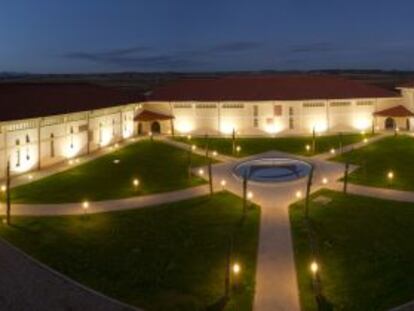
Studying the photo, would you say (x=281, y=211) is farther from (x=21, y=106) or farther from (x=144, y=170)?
(x=21, y=106)

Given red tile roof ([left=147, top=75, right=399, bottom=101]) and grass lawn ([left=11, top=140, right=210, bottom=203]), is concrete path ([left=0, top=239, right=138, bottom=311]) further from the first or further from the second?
red tile roof ([left=147, top=75, right=399, bottom=101])

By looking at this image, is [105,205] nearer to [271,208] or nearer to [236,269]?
[271,208]

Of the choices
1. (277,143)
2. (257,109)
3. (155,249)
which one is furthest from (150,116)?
(155,249)

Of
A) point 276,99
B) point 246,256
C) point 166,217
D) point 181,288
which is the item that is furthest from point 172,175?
point 276,99

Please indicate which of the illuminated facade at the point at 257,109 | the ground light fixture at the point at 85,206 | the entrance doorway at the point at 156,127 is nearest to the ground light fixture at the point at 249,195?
the ground light fixture at the point at 85,206

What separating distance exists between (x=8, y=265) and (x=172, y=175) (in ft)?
74.5

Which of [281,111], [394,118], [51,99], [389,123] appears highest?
[51,99]

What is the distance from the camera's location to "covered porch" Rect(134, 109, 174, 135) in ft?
226

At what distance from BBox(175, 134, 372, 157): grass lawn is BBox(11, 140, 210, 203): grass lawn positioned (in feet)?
18.5

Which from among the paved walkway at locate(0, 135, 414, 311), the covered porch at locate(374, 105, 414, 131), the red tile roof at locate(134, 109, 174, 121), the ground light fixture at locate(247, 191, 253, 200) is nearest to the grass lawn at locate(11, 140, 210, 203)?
the paved walkway at locate(0, 135, 414, 311)

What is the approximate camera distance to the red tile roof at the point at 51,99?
154 ft

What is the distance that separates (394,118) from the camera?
229 ft

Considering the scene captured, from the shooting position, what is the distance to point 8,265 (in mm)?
24047

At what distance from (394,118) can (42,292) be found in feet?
192
